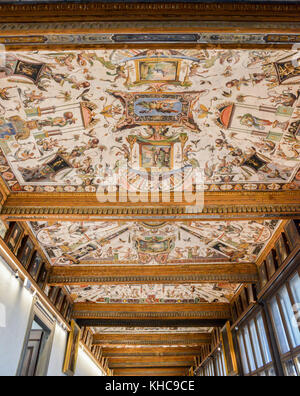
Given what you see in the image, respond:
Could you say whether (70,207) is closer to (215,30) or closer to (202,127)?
(202,127)

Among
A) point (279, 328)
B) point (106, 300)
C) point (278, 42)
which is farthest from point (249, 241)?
point (106, 300)

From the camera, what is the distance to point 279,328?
8.77 meters

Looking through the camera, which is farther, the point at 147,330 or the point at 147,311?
the point at 147,330

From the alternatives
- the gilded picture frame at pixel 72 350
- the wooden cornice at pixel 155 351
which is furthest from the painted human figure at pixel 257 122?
the wooden cornice at pixel 155 351

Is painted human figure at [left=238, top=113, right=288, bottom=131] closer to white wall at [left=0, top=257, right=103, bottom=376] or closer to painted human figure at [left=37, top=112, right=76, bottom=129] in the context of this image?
painted human figure at [left=37, top=112, right=76, bottom=129]

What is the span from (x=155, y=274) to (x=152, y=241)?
165cm

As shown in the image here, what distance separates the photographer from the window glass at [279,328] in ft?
27.7

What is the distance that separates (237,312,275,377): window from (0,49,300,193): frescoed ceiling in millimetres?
5856

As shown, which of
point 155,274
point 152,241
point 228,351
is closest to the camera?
point 152,241

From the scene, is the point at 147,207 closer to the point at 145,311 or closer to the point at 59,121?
the point at 59,121

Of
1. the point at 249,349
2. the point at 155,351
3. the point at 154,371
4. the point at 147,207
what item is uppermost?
the point at 154,371

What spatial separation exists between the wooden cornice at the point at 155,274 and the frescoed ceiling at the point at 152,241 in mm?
286

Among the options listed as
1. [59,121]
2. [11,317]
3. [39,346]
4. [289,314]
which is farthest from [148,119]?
[39,346]

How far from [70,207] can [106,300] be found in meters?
7.56
